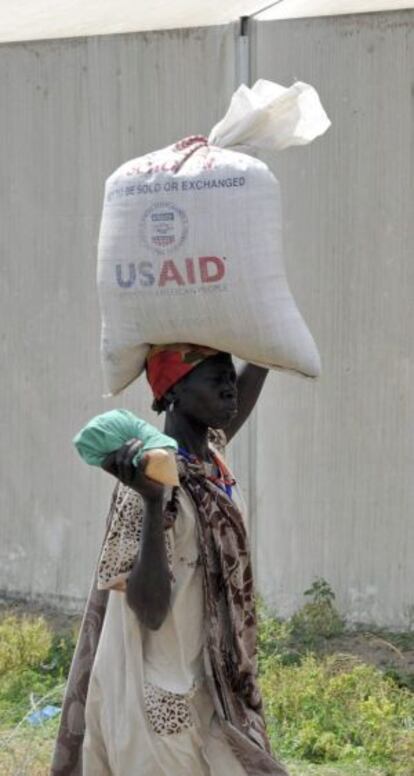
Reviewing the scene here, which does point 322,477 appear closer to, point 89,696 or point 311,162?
point 311,162

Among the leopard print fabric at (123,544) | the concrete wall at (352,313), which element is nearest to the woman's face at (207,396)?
the leopard print fabric at (123,544)

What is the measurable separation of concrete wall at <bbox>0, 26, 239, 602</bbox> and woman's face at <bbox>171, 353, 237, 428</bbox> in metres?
2.79

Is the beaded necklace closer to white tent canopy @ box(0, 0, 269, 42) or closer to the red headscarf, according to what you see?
the red headscarf

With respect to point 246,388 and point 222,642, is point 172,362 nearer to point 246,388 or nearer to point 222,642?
point 246,388

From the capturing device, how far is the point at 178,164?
14.3 ft

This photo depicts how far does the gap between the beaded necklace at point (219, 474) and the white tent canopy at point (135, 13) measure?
268 centimetres

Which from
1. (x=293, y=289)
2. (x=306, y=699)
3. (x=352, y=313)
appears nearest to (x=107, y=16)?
(x=293, y=289)

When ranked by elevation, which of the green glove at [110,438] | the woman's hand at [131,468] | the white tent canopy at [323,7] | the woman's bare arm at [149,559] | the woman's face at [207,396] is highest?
the white tent canopy at [323,7]

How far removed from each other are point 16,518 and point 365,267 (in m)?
1.93

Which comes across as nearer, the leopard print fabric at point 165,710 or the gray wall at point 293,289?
the leopard print fabric at point 165,710

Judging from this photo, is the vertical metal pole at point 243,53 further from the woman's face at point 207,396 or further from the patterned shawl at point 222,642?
the patterned shawl at point 222,642

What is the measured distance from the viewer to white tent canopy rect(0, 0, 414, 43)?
684cm

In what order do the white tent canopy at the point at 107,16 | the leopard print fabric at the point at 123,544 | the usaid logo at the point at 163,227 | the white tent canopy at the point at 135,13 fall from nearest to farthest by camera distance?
1. the leopard print fabric at the point at 123,544
2. the usaid logo at the point at 163,227
3. the white tent canopy at the point at 135,13
4. the white tent canopy at the point at 107,16

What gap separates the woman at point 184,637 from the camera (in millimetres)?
4223
